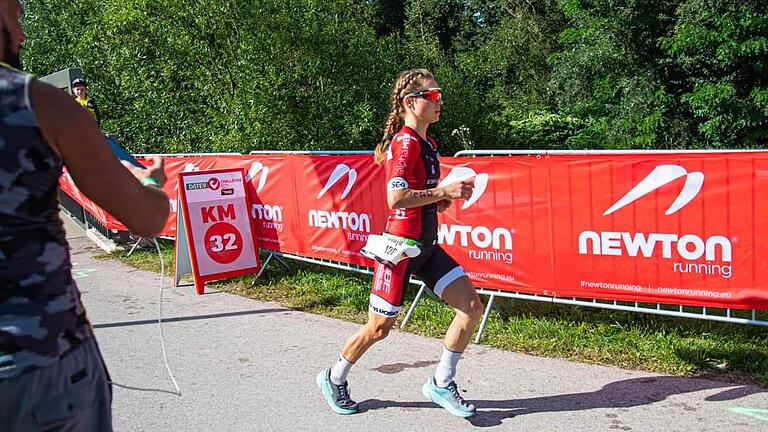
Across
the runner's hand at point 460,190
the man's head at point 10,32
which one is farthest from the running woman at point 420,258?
the man's head at point 10,32

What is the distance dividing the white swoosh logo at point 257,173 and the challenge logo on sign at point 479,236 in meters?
3.01

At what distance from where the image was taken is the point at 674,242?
214 inches

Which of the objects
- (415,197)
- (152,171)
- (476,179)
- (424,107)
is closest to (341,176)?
(476,179)

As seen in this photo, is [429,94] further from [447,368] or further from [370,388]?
[370,388]

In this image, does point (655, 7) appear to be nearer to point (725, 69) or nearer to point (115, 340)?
point (725, 69)

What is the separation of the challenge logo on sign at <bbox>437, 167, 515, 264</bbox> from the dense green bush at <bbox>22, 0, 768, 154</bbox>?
6495 mm

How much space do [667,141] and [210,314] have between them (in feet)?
45.7

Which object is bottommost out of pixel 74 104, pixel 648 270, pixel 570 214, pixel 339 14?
pixel 648 270

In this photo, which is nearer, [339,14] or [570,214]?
[570,214]

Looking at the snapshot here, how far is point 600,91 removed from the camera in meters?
19.7

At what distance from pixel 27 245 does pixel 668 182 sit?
471 cm

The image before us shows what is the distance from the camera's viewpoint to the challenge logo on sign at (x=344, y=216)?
7.71m

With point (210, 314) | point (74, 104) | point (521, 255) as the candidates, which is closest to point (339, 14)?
point (210, 314)

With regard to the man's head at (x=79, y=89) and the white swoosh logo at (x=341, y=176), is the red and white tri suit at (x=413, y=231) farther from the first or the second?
the man's head at (x=79, y=89)
